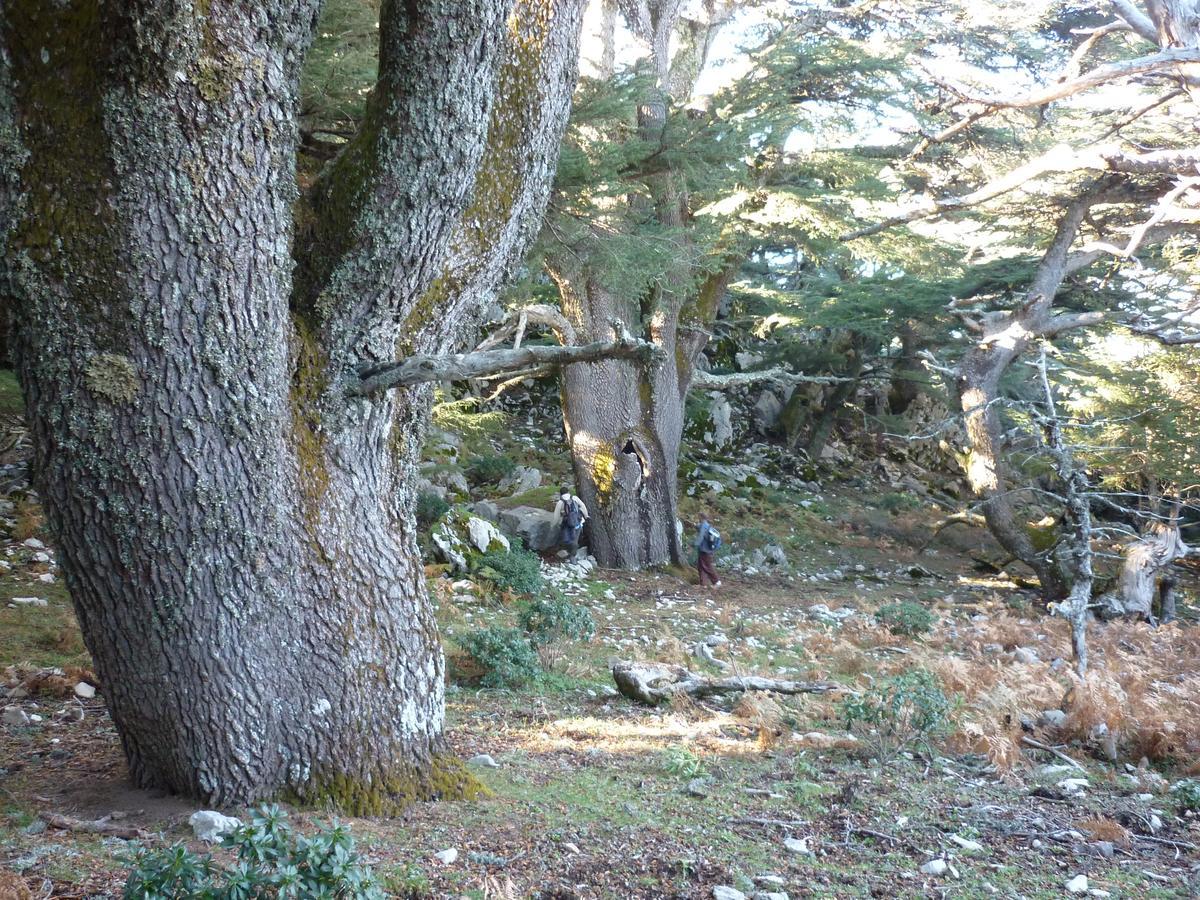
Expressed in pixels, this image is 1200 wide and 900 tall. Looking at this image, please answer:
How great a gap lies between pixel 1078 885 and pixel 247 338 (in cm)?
389

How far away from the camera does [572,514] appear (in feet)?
47.6

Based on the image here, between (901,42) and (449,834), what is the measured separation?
14.0 metres

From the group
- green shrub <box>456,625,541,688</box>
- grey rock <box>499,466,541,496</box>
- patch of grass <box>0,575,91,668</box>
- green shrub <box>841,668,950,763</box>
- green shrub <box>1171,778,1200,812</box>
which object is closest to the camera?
green shrub <box>1171,778,1200,812</box>

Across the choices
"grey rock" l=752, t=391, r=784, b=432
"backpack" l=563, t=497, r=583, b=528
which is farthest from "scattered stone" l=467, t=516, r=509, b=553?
"grey rock" l=752, t=391, r=784, b=432

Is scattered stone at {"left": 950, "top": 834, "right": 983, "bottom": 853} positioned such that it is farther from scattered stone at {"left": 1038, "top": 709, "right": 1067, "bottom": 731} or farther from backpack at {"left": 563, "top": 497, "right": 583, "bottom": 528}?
backpack at {"left": 563, "top": 497, "right": 583, "bottom": 528}

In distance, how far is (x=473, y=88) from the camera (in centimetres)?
380

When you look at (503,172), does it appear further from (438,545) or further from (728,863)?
(438,545)

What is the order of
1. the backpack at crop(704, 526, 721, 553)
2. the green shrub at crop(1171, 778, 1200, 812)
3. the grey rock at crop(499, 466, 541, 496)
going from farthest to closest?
the grey rock at crop(499, 466, 541, 496) < the backpack at crop(704, 526, 721, 553) < the green shrub at crop(1171, 778, 1200, 812)

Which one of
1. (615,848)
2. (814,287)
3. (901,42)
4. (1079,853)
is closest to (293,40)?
(615,848)

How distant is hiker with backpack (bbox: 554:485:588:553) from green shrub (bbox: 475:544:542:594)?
3016 millimetres

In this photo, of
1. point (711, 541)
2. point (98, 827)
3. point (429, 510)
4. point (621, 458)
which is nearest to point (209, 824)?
point (98, 827)

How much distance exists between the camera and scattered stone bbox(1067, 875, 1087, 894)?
3.52 m

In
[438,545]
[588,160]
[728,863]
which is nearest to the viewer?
[728,863]

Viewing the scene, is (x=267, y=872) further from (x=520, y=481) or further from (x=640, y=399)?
(x=520, y=481)
